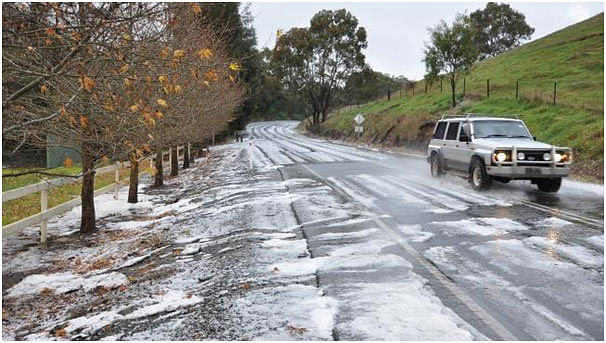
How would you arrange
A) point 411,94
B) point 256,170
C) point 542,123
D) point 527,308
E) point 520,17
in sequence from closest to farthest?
point 527,308 < point 256,170 < point 542,123 < point 411,94 < point 520,17

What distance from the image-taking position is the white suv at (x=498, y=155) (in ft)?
41.3

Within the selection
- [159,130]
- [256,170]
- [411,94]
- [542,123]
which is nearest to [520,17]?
[411,94]

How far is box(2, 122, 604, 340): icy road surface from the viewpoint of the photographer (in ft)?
15.6

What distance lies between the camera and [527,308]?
196 inches

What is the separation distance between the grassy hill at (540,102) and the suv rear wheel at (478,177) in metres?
4.75

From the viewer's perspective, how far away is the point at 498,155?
12.7 meters

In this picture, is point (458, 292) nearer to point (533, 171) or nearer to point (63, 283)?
point (63, 283)

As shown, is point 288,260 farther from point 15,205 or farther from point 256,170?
point 256,170

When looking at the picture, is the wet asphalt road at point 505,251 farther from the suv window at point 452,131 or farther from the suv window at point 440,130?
the suv window at point 440,130

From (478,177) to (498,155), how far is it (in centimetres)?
102

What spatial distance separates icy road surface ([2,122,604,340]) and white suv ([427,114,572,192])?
2.26ft

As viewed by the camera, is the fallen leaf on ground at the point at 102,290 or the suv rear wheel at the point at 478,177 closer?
the fallen leaf on ground at the point at 102,290

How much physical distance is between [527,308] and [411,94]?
54528 mm

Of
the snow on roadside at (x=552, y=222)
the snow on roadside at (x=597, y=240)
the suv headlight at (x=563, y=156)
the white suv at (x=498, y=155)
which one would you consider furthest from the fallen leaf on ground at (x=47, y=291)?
the suv headlight at (x=563, y=156)
